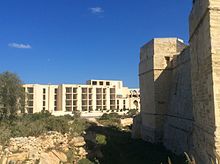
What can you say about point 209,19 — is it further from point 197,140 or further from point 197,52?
point 197,140

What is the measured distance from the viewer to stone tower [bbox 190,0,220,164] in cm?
595

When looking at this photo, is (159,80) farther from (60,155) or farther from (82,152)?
(60,155)

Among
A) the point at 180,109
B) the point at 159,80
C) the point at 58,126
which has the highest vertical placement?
the point at 159,80

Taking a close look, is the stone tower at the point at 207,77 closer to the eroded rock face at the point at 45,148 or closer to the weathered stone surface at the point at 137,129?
the eroded rock face at the point at 45,148

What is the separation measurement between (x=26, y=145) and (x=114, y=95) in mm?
45788

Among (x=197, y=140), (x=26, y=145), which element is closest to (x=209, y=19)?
(x=197, y=140)

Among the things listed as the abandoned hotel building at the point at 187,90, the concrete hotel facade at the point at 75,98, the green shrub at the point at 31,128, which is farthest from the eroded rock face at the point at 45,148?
the concrete hotel facade at the point at 75,98

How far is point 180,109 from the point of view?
15.0 m

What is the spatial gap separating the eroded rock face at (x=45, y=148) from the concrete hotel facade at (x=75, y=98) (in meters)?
33.1

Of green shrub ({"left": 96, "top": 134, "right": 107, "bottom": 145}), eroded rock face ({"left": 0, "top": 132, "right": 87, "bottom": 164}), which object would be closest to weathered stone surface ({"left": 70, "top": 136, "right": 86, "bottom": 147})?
eroded rock face ({"left": 0, "top": 132, "right": 87, "bottom": 164})

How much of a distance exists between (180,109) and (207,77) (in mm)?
8762

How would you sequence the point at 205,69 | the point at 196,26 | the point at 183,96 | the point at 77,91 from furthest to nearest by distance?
the point at 77,91 < the point at 183,96 < the point at 196,26 < the point at 205,69

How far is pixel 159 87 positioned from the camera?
60.4ft

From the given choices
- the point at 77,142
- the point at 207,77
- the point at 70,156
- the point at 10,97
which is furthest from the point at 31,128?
the point at 207,77
